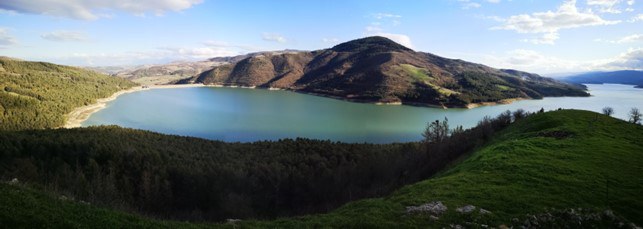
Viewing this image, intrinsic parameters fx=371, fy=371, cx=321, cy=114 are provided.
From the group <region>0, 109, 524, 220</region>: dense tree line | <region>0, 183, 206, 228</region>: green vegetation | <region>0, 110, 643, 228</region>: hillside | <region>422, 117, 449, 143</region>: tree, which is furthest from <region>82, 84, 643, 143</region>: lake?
<region>0, 183, 206, 228</region>: green vegetation

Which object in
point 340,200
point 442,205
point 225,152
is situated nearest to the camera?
point 442,205

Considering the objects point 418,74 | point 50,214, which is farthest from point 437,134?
point 418,74

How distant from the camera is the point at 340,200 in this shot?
132 ft

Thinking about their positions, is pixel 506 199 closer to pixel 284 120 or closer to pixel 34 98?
pixel 284 120

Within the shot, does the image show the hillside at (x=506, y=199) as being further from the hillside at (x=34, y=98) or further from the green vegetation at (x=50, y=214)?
the hillside at (x=34, y=98)

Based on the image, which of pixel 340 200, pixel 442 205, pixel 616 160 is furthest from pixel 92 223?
pixel 340 200

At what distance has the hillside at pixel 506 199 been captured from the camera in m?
11.2

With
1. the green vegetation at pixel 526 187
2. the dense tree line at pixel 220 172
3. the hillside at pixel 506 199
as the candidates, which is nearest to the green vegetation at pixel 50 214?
the hillside at pixel 506 199

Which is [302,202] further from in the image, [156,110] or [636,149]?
[156,110]

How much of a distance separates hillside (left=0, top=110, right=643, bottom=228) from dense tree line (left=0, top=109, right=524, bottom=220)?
1303cm

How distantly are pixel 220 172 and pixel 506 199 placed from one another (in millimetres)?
32224

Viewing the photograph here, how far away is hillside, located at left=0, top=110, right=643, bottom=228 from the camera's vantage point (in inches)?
440

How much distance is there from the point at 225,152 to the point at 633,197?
159 feet

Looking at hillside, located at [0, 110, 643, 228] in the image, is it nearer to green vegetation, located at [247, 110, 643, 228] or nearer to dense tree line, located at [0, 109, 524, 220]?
green vegetation, located at [247, 110, 643, 228]
